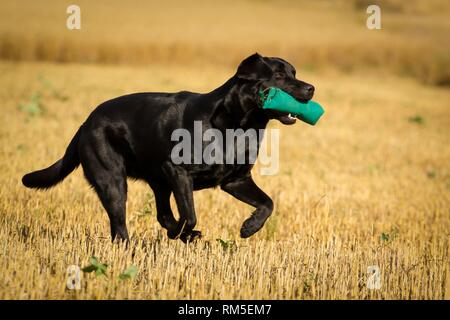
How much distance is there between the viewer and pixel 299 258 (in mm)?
6066

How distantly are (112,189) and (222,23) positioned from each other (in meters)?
31.0

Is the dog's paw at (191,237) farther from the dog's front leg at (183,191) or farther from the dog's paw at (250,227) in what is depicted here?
the dog's paw at (250,227)

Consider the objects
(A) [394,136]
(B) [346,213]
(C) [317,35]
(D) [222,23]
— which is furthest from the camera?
(D) [222,23]

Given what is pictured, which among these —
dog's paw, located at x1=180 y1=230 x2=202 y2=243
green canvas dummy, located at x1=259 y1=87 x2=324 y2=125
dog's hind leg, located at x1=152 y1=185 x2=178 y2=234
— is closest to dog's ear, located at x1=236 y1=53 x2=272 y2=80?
green canvas dummy, located at x1=259 y1=87 x2=324 y2=125

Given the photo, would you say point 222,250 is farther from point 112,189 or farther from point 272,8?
point 272,8

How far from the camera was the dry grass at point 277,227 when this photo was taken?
5211 millimetres

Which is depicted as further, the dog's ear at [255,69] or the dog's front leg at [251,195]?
the dog's front leg at [251,195]

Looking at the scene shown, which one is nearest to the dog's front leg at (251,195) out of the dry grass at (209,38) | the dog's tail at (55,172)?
the dog's tail at (55,172)

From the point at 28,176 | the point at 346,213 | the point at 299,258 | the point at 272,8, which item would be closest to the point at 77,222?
the point at 28,176

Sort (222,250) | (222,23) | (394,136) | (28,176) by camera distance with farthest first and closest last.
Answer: (222,23) → (394,136) → (28,176) → (222,250)

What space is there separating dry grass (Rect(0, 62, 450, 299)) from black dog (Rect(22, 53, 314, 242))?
379 mm

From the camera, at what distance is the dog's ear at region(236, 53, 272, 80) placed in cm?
588

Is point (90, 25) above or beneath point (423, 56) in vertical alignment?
above

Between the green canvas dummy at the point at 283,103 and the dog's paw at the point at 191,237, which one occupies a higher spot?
the green canvas dummy at the point at 283,103
